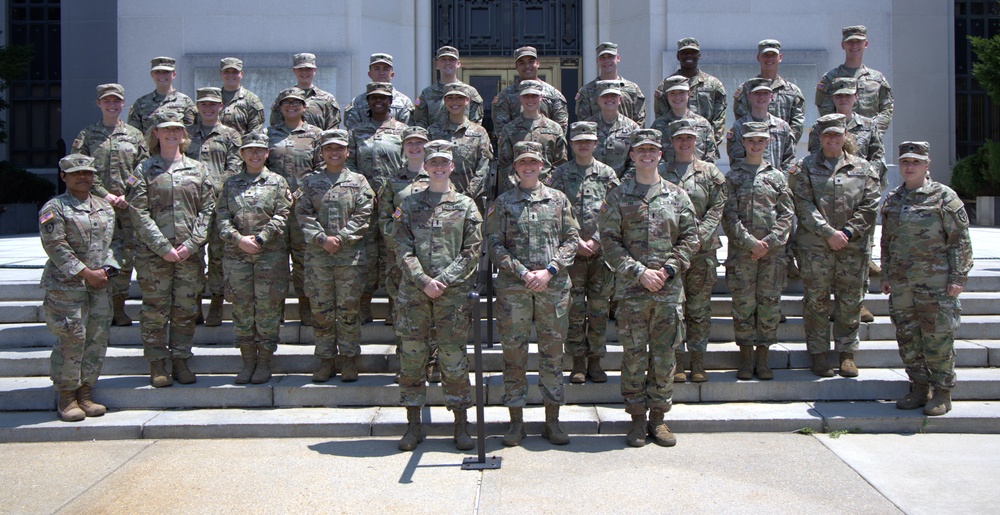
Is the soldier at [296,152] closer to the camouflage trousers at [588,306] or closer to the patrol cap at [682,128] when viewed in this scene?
the camouflage trousers at [588,306]

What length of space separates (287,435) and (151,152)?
2899 millimetres

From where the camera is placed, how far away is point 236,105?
9.19 metres

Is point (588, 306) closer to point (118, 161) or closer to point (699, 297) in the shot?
point (699, 297)

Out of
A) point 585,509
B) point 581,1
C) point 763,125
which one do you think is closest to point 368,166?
point 763,125

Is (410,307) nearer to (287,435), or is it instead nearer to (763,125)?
(287,435)

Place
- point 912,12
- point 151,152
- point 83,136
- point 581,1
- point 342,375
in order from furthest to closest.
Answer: point 912,12 → point 581,1 → point 83,136 → point 151,152 → point 342,375

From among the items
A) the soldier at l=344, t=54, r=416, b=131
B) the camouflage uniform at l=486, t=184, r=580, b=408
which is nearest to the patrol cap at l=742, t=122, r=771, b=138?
the camouflage uniform at l=486, t=184, r=580, b=408

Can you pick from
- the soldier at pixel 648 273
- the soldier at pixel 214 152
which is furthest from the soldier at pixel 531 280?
the soldier at pixel 214 152

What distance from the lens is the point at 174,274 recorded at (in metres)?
7.59

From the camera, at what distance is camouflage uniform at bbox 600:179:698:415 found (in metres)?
6.64

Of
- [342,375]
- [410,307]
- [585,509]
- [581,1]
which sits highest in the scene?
[581,1]

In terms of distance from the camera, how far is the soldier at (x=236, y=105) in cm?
914

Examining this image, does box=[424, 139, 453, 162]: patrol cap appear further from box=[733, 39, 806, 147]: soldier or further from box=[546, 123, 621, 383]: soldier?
box=[733, 39, 806, 147]: soldier

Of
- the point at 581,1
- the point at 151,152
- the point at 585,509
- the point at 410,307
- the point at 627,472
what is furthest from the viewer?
the point at 581,1
